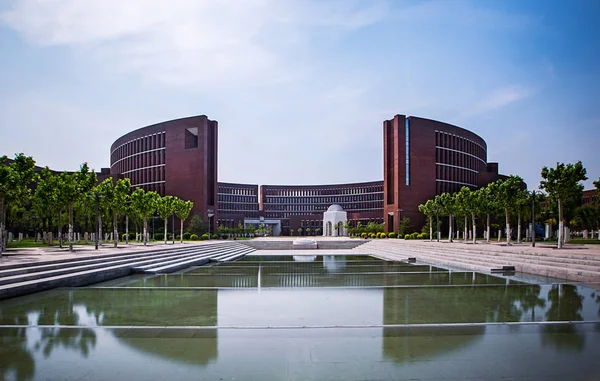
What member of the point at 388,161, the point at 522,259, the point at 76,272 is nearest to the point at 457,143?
the point at 388,161

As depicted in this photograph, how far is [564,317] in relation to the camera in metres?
7.80

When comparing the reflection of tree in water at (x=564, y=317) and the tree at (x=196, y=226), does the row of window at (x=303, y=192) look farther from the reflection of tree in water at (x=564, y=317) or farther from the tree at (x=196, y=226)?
the reflection of tree in water at (x=564, y=317)

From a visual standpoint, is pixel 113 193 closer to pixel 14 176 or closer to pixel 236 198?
pixel 14 176

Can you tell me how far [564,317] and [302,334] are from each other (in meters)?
5.19

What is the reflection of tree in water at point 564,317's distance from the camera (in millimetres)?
5997

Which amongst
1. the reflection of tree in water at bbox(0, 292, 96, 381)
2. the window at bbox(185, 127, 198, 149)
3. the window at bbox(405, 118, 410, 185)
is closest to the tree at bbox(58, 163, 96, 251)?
the reflection of tree in water at bbox(0, 292, 96, 381)

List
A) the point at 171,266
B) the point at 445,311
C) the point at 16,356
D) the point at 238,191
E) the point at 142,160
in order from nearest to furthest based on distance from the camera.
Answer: the point at 16,356, the point at 445,311, the point at 171,266, the point at 142,160, the point at 238,191

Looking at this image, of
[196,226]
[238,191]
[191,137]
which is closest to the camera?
[196,226]

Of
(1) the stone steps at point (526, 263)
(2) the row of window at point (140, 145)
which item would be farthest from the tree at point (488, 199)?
(2) the row of window at point (140, 145)

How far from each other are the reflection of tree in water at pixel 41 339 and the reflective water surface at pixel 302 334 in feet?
0.07

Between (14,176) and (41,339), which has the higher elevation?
(14,176)

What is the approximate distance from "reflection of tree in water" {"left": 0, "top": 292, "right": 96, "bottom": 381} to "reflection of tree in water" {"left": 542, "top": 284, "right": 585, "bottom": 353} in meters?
6.79

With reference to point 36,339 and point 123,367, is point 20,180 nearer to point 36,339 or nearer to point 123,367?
point 36,339

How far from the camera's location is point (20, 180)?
19828 millimetres
